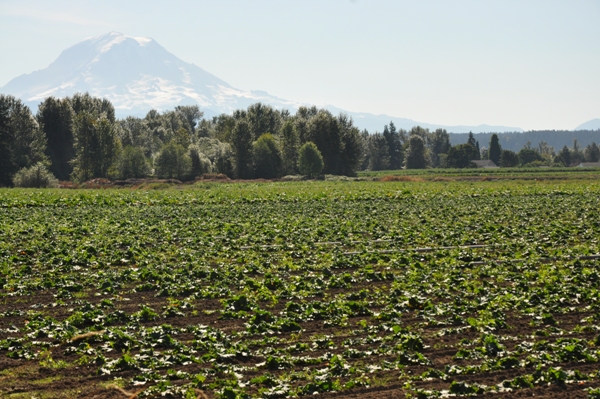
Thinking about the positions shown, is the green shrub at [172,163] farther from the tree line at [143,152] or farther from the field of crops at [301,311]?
the field of crops at [301,311]

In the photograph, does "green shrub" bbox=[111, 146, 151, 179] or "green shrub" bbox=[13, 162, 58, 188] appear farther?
"green shrub" bbox=[111, 146, 151, 179]

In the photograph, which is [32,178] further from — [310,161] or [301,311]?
[301,311]

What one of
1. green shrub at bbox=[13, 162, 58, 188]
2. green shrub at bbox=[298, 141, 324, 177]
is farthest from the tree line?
green shrub at bbox=[13, 162, 58, 188]

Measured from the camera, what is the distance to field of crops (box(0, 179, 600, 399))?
934 cm

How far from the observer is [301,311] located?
13406 mm

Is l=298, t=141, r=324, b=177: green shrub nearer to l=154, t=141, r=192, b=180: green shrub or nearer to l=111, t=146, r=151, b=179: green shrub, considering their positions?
l=154, t=141, r=192, b=180: green shrub

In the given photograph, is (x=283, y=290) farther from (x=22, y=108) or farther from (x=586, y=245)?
(x=22, y=108)

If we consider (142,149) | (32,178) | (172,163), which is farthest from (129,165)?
(32,178)

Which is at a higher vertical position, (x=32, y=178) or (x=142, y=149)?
(x=142, y=149)

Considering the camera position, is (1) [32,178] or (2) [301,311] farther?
(1) [32,178]

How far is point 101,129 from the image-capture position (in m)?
102

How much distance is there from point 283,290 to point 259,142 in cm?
9495

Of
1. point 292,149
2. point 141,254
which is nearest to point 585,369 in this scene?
point 141,254

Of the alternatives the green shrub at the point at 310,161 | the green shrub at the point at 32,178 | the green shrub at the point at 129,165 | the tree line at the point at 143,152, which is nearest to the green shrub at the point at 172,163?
the tree line at the point at 143,152
